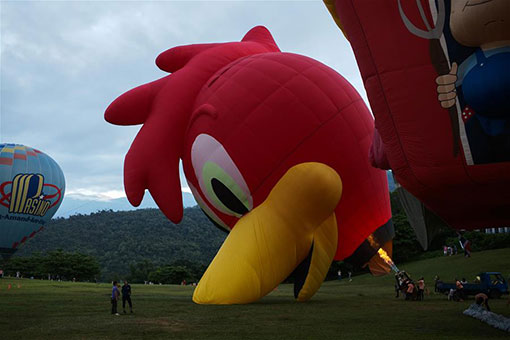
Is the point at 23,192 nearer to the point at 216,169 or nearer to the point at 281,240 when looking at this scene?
the point at 216,169

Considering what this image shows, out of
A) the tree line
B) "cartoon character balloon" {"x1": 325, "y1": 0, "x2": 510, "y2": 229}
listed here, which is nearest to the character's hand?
"cartoon character balloon" {"x1": 325, "y1": 0, "x2": 510, "y2": 229}

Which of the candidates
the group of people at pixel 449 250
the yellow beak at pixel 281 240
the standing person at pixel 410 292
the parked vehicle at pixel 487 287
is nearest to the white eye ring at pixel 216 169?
the yellow beak at pixel 281 240

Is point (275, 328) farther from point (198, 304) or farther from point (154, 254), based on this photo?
point (154, 254)

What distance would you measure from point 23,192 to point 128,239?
39.5m

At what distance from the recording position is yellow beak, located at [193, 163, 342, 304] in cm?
1224

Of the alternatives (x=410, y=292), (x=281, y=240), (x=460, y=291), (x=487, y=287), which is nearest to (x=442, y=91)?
(x=281, y=240)

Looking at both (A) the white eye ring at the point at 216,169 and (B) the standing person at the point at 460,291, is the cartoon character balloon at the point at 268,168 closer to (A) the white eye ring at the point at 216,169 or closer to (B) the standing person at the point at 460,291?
(A) the white eye ring at the point at 216,169

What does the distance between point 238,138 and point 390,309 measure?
606 centimetres

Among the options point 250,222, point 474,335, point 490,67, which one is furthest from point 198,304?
point 490,67

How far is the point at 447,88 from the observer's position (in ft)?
20.0

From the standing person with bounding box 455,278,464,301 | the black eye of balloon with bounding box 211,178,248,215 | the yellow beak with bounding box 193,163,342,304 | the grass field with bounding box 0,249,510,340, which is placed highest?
the black eye of balloon with bounding box 211,178,248,215

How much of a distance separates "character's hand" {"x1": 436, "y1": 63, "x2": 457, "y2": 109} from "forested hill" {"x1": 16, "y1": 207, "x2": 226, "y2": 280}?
5082 cm

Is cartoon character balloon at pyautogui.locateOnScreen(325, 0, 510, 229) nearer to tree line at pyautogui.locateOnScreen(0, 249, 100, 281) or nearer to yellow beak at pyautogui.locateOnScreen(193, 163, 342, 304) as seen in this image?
yellow beak at pyautogui.locateOnScreen(193, 163, 342, 304)

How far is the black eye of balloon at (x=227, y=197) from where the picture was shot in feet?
44.0
